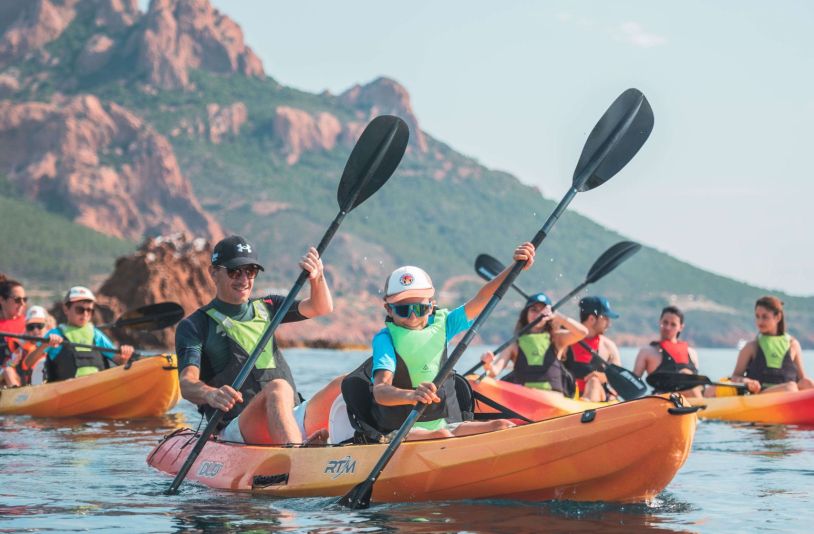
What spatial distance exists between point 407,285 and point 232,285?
1.43 metres

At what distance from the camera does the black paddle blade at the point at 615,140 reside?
A: 809 cm

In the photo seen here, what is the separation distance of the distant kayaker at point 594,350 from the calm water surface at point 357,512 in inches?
106

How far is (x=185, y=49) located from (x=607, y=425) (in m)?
185

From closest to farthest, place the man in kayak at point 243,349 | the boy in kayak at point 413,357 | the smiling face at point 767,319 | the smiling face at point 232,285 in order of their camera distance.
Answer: the boy in kayak at point 413,357, the man in kayak at point 243,349, the smiling face at point 232,285, the smiling face at point 767,319

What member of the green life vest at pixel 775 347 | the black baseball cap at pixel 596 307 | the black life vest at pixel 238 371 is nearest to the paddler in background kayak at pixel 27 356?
the black baseball cap at pixel 596 307

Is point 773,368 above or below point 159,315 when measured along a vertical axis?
above

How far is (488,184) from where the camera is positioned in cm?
18025

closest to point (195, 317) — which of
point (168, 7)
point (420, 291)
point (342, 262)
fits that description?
point (420, 291)

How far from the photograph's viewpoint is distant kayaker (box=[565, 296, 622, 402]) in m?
13.2

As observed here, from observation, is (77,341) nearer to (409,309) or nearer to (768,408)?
(409,309)

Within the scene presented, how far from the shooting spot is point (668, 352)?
13930mm

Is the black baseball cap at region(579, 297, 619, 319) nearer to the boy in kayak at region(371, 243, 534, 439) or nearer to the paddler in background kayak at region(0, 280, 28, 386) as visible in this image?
the boy in kayak at region(371, 243, 534, 439)

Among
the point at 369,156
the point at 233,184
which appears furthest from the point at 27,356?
the point at 233,184

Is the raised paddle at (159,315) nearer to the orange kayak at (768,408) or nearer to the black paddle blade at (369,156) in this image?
the black paddle blade at (369,156)
